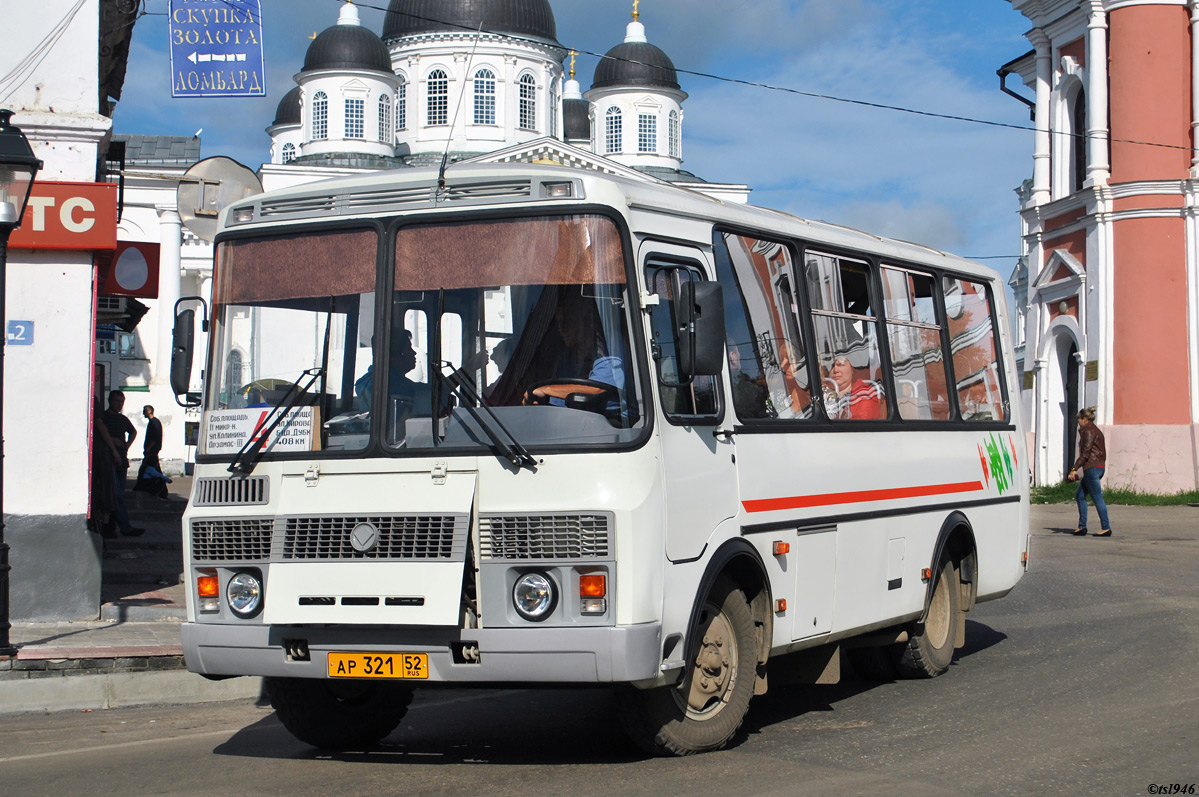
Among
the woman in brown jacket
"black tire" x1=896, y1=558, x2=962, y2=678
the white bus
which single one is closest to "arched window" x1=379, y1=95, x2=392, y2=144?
the woman in brown jacket

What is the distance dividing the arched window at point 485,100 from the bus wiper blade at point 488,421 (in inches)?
2713

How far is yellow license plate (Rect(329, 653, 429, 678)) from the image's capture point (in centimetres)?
643

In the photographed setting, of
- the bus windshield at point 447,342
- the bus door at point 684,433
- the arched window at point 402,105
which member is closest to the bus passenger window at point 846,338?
the bus door at point 684,433

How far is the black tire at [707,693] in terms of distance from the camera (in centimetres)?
679

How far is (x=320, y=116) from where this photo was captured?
75000 millimetres

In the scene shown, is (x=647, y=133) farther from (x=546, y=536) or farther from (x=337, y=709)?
(x=546, y=536)

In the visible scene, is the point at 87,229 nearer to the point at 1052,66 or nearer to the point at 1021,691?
the point at 1021,691

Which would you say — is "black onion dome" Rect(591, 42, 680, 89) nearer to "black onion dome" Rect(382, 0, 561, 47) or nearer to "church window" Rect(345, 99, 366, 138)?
"black onion dome" Rect(382, 0, 561, 47)

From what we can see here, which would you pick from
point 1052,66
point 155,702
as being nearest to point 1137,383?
point 1052,66

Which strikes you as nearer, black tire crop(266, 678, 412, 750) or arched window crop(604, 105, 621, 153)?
black tire crop(266, 678, 412, 750)

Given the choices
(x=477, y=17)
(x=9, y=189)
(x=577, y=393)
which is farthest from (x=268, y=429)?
(x=477, y=17)

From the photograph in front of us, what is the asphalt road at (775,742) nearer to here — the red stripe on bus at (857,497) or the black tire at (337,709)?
the black tire at (337,709)

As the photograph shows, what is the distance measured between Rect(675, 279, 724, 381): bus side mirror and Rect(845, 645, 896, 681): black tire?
3.88 meters

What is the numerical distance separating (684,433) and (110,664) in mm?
4921
